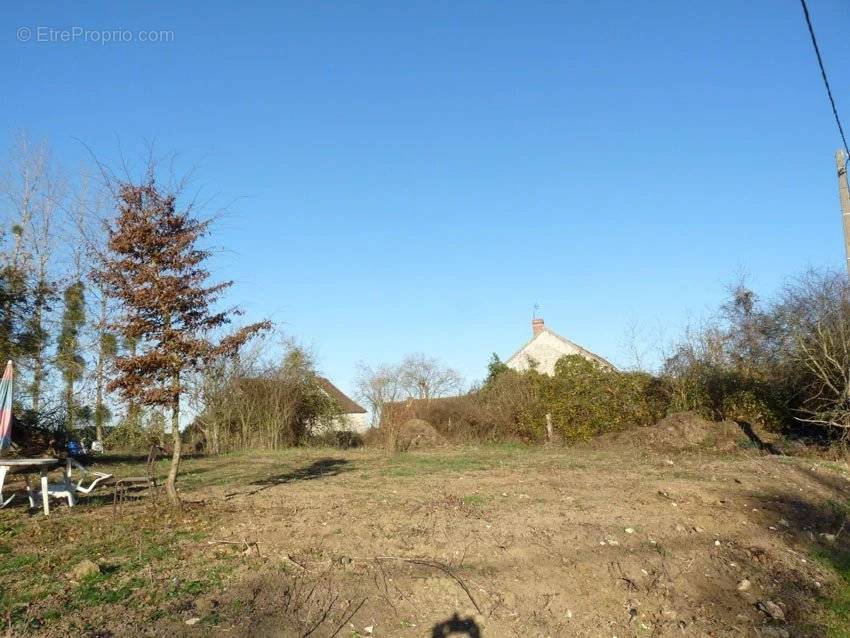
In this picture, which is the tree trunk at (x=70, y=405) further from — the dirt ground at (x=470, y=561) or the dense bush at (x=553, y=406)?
the dense bush at (x=553, y=406)

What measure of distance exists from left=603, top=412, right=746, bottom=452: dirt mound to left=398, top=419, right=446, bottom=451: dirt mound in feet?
24.2

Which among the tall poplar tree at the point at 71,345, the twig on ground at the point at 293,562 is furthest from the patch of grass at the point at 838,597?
the tall poplar tree at the point at 71,345

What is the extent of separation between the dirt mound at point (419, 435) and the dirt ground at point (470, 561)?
12675 mm

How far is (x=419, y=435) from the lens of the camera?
80.7 ft

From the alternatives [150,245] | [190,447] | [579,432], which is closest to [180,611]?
[150,245]

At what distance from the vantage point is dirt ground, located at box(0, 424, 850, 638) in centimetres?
498

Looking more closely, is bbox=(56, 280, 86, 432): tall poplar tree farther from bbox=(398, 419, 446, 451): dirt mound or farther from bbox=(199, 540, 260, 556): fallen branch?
bbox=(199, 540, 260, 556): fallen branch

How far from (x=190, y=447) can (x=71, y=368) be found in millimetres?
8115

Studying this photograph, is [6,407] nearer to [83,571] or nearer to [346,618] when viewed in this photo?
[83,571]

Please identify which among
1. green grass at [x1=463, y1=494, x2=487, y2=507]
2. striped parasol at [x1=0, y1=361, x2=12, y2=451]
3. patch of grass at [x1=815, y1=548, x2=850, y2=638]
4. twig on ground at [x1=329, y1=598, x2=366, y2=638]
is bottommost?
patch of grass at [x1=815, y1=548, x2=850, y2=638]

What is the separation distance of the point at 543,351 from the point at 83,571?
110 feet

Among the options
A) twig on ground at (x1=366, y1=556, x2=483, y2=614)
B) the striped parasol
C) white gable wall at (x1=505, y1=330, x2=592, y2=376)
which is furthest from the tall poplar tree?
white gable wall at (x1=505, y1=330, x2=592, y2=376)

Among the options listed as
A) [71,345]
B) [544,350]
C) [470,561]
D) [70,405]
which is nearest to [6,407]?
[470,561]

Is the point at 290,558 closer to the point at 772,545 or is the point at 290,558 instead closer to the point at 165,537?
the point at 165,537
